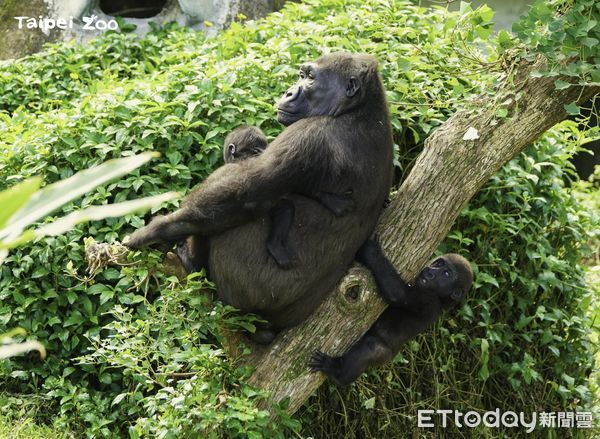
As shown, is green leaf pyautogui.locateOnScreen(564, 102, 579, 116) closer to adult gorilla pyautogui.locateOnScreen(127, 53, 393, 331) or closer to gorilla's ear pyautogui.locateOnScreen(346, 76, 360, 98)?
adult gorilla pyautogui.locateOnScreen(127, 53, 393, 331)

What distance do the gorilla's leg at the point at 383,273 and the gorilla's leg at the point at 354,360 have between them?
239 millimetres

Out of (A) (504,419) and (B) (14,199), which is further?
(A) (504,419)

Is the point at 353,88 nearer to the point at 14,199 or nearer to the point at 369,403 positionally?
the point at 369,403

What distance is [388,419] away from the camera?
4.85 meters

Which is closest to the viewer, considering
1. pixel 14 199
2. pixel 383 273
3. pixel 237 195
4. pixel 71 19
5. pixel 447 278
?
pixel 14 199

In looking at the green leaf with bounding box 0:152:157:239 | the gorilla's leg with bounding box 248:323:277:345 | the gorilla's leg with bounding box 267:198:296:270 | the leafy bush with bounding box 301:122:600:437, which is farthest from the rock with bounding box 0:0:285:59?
the green leaf with bounding box 0:152:157:239

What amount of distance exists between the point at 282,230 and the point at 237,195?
0.96 feet

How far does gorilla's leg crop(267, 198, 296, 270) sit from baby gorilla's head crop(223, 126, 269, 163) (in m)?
0.41

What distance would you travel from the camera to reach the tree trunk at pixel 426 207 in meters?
3.96

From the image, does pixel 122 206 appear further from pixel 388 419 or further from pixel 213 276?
pixel 388 419

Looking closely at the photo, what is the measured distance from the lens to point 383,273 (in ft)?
13.0

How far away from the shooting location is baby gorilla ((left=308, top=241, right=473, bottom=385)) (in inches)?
157

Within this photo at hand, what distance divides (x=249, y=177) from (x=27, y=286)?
1.56 m

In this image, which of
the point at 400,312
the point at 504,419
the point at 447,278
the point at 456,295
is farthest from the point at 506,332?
the point at 400,312
